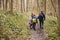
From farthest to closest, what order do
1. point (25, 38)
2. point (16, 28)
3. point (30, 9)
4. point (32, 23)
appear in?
point (30, 9), point (32, 23), point (16, 28), point (25, 38)

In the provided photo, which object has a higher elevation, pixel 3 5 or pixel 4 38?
pixel 3 5

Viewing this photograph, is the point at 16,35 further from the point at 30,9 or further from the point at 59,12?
the point at 30,9

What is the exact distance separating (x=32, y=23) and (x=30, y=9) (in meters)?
21.6

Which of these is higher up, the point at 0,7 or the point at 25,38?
the point at 0,7

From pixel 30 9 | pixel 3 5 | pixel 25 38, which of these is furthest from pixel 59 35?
pixel 30 9

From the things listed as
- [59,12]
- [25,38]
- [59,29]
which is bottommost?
[25,38]

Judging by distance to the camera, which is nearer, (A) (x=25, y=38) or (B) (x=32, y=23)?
(A) (x=25, y=38)

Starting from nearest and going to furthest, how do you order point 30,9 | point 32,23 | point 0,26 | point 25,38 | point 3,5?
point 0,26, point 25,38, point 32,23, point 3,5, point 30,9

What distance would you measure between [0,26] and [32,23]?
19.7 ft

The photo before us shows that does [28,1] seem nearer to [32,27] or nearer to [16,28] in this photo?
[32,27]

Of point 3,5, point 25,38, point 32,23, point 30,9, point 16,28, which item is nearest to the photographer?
point 25,38

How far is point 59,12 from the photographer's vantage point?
A: 10930mm

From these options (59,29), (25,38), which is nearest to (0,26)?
(25,38)

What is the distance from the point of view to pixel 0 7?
19922 mm
